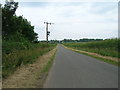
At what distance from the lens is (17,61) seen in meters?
15.2

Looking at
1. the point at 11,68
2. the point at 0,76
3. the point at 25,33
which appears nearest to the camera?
the point at 0,76

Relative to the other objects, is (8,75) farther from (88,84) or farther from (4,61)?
(88,84)

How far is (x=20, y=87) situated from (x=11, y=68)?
179 inches

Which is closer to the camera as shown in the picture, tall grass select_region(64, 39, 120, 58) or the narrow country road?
the narrow country road

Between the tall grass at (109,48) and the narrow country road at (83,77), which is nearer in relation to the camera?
the narrow country road at (83,77)

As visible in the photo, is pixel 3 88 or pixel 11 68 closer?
pixel 3 88

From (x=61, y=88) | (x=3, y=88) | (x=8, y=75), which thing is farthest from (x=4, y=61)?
(x=61, y=88)

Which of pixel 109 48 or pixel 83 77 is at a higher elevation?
pixel 109 48

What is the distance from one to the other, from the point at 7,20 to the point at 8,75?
1074 centimetres

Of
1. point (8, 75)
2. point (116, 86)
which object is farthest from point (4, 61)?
point (116, 86)

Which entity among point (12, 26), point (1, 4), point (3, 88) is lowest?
point (3, 88)

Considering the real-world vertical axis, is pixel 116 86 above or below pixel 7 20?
below

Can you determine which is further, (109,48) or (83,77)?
(109,48)

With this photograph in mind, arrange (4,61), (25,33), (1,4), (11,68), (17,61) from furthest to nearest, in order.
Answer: (25,33) < (1,4) < (17,61) < (4,61) < (11,68)
